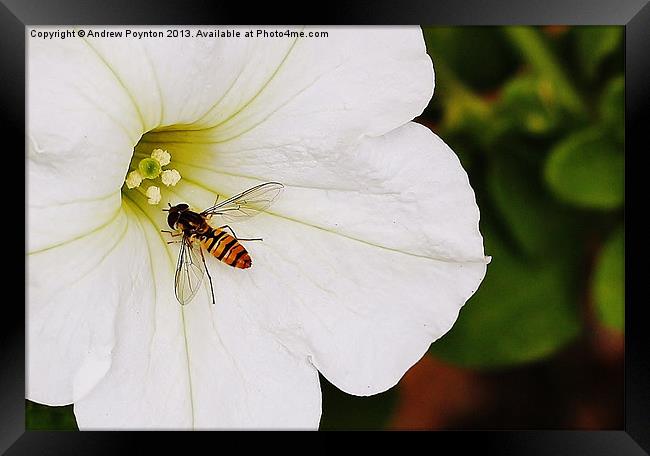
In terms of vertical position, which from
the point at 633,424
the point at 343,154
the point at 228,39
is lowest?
the point at 633,424

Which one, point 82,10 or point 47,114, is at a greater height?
point 82,10

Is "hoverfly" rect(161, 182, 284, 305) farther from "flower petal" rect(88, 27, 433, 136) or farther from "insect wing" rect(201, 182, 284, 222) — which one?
"flower petal" rect(88, 27, 433, 136)

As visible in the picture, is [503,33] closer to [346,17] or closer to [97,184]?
[346,17]

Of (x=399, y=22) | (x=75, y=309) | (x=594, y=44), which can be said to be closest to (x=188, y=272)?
(x=75, y=309)

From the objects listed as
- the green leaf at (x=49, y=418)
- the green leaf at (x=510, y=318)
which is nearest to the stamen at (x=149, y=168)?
the green leaf at (x=49, y=418)

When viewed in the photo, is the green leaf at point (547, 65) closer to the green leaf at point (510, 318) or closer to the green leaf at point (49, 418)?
the green leaf at point (510, 318)

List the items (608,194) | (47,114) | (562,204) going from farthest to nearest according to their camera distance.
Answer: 1. (562,204)
2. (608,194)
3. (47,114)

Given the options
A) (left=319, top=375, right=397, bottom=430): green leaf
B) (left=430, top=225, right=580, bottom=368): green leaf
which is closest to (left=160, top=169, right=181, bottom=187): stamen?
(left=319, top=375, right=397, bottom=430): green leaf

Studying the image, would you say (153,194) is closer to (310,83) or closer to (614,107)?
(310,83)

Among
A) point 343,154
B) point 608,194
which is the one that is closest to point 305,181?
point 343,154
